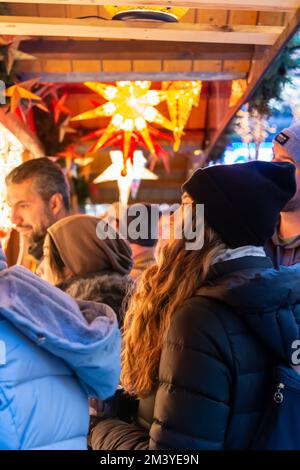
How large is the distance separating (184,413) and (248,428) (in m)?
0.16

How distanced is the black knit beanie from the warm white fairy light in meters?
1.60

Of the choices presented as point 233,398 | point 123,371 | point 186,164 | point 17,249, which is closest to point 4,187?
point 17,249

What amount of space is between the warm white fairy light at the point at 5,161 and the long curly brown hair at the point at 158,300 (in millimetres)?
1425

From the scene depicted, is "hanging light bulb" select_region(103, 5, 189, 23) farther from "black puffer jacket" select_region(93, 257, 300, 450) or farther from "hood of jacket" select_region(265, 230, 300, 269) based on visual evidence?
"black puffer jacket" select_region(93, 257, 300, 450)

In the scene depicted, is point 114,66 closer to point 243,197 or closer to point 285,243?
point 285,243

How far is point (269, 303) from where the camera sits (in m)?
1.16

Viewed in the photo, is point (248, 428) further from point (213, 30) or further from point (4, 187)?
point (4, 187)

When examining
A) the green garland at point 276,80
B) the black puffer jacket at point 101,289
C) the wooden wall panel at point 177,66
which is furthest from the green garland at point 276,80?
the black puffer jacket at point 101,289

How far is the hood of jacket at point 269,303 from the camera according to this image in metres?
1.15

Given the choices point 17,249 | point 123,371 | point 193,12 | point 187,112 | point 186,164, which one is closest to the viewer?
point 123,371

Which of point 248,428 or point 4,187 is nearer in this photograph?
point 248,428

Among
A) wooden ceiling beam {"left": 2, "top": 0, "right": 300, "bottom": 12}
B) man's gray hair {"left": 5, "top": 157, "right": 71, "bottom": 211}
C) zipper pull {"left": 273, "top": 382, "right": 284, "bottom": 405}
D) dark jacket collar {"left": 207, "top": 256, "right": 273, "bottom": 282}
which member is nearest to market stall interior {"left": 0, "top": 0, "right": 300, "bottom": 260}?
wooden ceiling beam {"left": 2, "top": 0, "right": 300, "bottom": 12}

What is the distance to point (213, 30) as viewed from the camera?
2.19 meters

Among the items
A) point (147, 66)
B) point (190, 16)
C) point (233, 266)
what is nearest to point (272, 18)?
point (190, 16)
